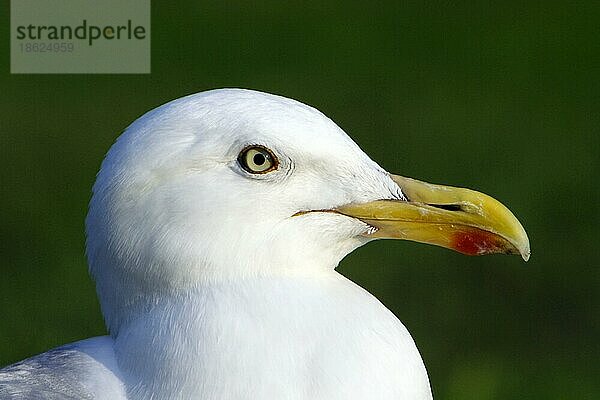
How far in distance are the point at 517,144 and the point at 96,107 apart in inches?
65.3

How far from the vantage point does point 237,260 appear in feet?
6.76

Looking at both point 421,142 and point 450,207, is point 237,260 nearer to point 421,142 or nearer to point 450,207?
point 450,207

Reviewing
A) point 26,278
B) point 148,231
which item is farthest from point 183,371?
point 26,278

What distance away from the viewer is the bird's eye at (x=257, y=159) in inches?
81.8

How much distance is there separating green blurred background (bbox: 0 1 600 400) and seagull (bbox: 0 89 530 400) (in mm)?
2131

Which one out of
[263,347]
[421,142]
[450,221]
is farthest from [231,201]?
[421,142]

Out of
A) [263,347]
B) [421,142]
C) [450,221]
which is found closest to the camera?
[263,347]

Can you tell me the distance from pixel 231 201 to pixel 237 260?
9 centimetres

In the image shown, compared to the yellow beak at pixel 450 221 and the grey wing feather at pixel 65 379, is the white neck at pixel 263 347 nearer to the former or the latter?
→ the grey wing feather at pixel 65 379

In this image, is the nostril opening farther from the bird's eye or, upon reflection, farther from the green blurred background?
the green blurred background

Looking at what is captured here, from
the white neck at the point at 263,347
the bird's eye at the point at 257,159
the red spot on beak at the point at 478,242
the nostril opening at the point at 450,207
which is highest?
the bird's eye at the point at 257,159

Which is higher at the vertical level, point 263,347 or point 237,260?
point 237,260

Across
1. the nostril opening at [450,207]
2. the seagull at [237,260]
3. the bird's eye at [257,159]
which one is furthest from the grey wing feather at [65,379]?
the nostril opening at [450,207]

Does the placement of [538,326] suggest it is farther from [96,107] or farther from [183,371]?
[183,371]
